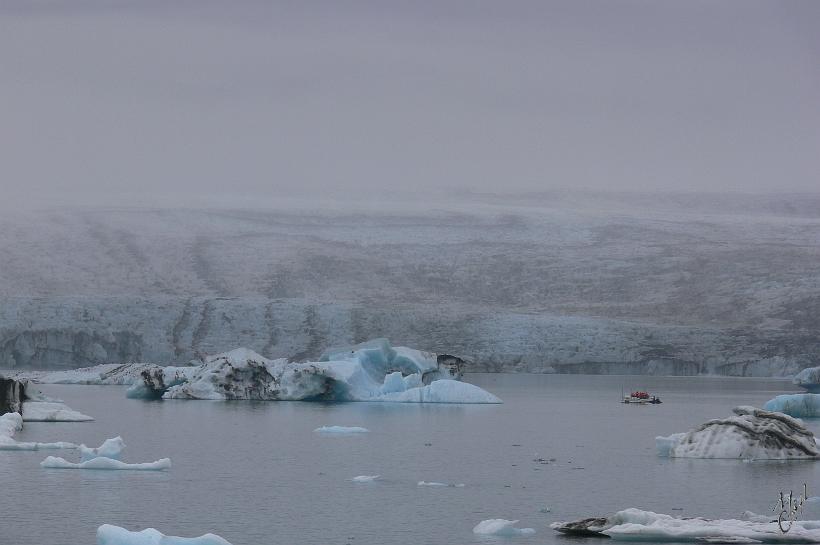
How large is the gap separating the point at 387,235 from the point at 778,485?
4186 cm

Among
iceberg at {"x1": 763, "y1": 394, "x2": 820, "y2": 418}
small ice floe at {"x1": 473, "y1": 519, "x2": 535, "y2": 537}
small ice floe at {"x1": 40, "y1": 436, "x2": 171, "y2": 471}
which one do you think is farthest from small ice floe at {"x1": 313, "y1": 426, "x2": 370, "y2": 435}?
small ice floe at {"x1": 473, "y1": 519, "x2": 535, "y2": 537}

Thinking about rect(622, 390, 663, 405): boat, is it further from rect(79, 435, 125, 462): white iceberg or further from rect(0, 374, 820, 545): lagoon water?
rect(79, 435, 125, 462): white iceberg

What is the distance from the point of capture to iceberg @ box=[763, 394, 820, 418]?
80.1ft

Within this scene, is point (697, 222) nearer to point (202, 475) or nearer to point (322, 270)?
point (322, 270)

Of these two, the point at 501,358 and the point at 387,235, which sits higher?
the point at 387,235

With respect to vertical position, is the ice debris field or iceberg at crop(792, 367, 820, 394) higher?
the ice debris field

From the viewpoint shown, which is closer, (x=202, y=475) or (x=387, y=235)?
(x=202, y=475)

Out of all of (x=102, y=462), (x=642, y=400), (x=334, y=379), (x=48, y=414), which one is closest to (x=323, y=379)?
(x=334, y=379)

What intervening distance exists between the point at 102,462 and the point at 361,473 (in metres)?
2.93

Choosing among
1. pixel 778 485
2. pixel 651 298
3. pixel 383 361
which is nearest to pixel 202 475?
pixel 778 485

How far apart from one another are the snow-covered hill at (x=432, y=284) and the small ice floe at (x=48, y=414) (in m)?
17.0

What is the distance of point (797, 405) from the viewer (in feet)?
83.4

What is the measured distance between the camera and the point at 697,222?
59031mm

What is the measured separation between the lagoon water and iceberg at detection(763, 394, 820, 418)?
70cm
